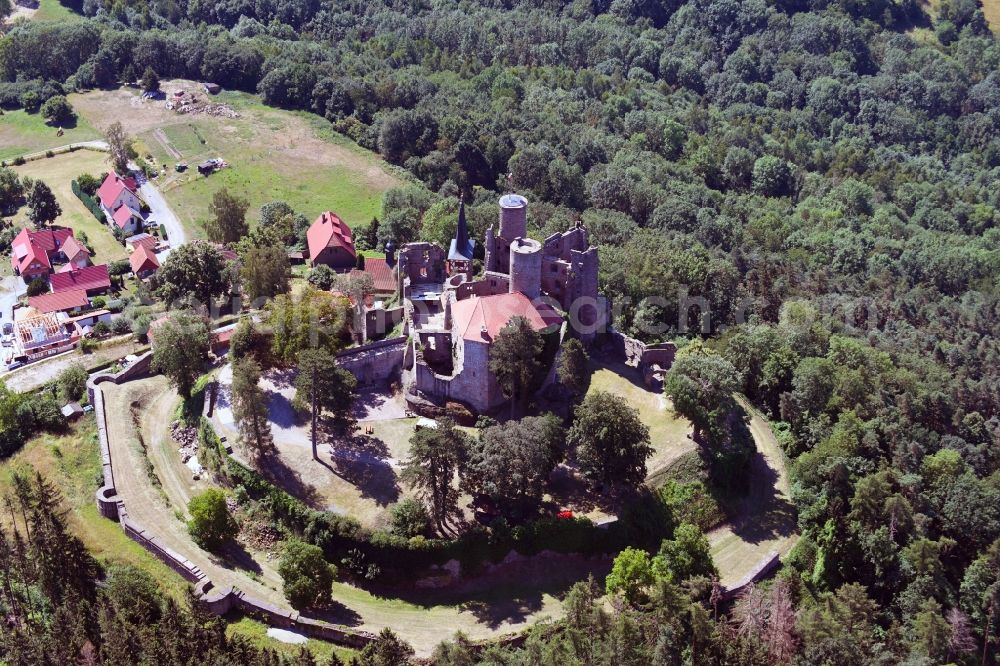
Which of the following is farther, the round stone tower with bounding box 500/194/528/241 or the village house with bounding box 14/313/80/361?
the village house with bounding box 14/313/80/361

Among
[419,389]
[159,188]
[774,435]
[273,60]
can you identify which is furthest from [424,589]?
[273,60]

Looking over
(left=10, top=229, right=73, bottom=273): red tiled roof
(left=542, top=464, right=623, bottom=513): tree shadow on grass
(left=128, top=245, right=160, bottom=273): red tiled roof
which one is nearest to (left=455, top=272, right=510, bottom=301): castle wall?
(left=542, top=464, right=623, bottom=513): tree shadow on grass

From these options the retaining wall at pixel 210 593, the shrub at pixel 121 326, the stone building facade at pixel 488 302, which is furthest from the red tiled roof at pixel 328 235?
the retaining wall at pixel 210 593

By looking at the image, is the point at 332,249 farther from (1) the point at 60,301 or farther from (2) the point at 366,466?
(2) the point at 366,466

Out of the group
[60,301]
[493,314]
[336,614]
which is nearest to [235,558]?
[336,614]

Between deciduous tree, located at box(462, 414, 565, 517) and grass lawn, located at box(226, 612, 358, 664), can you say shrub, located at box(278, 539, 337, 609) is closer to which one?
grass lawn, located at box(226, 612, 358, 664)

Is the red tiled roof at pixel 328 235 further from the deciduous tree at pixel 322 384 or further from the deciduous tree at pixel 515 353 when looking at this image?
the deciduous tree at pixel 515 353
